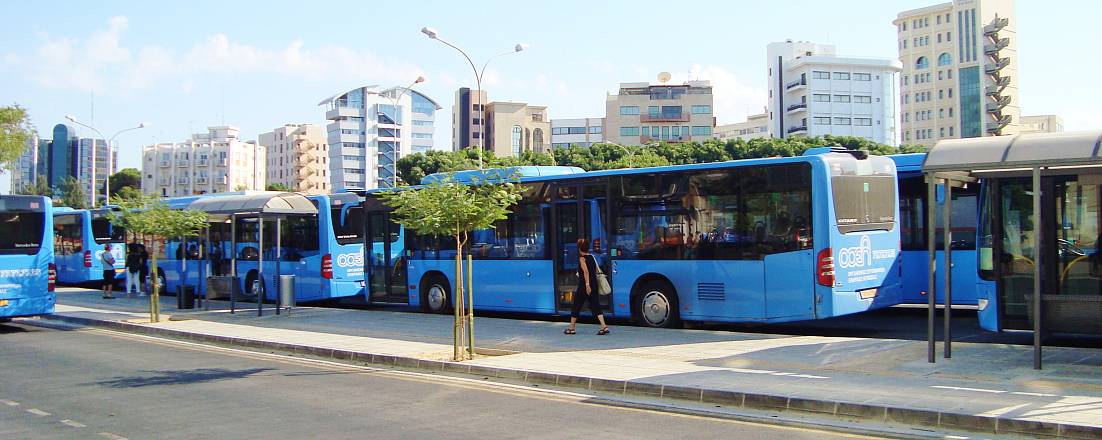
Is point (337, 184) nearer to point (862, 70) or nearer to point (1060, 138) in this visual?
point (862, 70)

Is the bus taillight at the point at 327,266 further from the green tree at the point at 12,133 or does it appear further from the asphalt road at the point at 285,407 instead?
the green tree at the point at 12,133

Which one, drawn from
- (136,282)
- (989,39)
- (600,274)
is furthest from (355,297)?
(989,39)

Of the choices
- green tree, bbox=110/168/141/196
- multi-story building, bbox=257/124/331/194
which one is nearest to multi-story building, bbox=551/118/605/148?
multi-story building, bbox=257/124/331/194

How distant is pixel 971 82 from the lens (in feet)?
424

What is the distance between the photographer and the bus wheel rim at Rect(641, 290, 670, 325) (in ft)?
54.1

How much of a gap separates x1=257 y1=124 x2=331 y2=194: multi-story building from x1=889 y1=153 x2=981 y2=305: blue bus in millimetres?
151127

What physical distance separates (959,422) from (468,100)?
151931mm

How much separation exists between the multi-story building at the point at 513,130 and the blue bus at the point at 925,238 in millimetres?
135249

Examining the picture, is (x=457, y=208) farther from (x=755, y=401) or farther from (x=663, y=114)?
(x=663, y=114)

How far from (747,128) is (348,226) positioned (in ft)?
570

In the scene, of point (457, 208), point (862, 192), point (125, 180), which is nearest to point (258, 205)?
point (457, 208)

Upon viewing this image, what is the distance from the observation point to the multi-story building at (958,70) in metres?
123

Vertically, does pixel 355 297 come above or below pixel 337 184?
below

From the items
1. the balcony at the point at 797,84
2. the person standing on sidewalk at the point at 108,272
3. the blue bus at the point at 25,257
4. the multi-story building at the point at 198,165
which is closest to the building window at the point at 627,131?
the balcony at the point at 797,84
